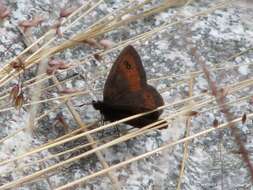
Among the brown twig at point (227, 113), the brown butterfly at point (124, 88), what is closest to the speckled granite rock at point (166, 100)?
the brown butterfly at point (124, 88)

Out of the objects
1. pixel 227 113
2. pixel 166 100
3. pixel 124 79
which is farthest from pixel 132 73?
pixel 227 113

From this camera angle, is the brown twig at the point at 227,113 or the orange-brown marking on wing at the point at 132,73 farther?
the orange-brown marking on wing at the point at 132,73

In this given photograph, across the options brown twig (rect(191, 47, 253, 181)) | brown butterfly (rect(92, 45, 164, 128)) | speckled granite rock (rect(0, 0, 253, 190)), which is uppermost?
brown twig (rect(191, 47, 253, 181))

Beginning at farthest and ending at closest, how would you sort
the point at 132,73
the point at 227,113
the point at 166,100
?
the point at 166,100, the point at 132,73, the point at 227,113

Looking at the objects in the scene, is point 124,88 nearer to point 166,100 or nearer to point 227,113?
point 166,100

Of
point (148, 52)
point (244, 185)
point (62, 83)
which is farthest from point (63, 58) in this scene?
point (244, 185)

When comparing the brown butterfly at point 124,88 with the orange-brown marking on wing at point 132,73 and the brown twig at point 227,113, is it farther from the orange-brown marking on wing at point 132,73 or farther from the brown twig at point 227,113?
the brown twig at point 227,113

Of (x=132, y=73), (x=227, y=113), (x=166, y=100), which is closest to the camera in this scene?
(x=227, y=113)

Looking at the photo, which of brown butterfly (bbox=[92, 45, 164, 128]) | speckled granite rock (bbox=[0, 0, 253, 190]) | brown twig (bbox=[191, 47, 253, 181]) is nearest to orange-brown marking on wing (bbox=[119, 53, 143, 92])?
brown butterfly (bbox=[92, 45, 164, 128])

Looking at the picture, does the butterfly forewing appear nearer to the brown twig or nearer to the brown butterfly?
the brown butterfly
